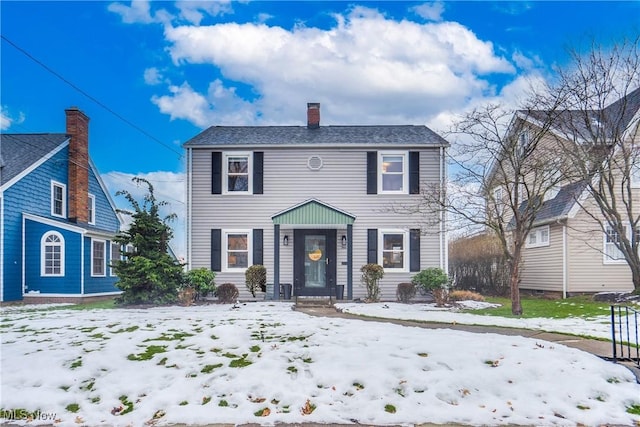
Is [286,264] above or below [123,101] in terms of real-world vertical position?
below

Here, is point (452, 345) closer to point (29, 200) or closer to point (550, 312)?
point (550, 312)

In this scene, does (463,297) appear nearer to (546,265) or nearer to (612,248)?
(546,265)

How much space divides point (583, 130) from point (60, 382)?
17834mm

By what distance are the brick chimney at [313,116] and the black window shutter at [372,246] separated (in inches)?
180

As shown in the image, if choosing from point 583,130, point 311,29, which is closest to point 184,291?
point 311,29

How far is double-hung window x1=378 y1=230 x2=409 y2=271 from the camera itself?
1659 cm

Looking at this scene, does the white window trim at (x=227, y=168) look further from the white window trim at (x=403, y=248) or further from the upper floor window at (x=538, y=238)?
the upper floor window at (x=538, y=238)

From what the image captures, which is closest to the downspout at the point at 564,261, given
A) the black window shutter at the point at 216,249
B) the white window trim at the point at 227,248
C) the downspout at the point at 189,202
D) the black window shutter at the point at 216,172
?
the white window trim at the point at 227,248

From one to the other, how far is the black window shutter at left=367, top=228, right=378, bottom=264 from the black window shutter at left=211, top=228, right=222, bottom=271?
491cm

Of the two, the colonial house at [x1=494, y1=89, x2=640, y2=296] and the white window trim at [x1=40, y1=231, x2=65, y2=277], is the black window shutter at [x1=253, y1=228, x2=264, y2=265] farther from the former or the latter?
the colonial house at [x1=494, y1=89, x2=640, y2=296]

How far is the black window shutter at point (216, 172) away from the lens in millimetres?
16812

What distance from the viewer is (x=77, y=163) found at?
65.5 feet

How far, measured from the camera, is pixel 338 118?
64.3 feet

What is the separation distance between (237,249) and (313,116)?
564cm
